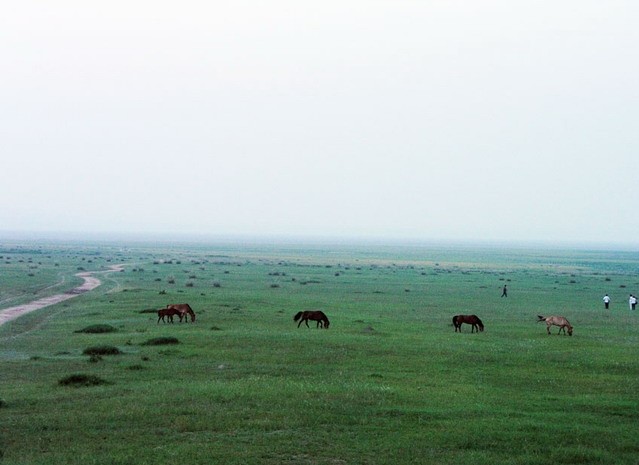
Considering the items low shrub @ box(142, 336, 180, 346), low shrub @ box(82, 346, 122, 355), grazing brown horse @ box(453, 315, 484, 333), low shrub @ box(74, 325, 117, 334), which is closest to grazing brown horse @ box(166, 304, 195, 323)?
low shrub @ box(74, 325, 117, 334)

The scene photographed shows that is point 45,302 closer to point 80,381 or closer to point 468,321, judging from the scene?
point 468,321

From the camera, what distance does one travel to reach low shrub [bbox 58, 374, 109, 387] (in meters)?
20.6

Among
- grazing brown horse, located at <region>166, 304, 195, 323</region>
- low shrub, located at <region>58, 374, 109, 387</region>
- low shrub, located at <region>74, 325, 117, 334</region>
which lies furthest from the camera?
grazing brown horse, located at <region>166, 304, 195, 323</region>

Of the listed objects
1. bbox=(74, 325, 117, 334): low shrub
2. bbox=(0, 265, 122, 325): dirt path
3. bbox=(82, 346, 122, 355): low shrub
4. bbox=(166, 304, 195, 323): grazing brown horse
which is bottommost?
bbox=(0, 265, 122, 325): dirt path

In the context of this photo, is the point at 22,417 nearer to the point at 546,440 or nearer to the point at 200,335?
the point at 546,440

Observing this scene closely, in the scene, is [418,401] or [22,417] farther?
[418,401]

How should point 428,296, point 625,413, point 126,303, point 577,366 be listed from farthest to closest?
point 428,296 < point 126,303 < point 577,366 < point 625,413

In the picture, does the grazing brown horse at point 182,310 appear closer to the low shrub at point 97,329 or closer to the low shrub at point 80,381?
the low shrub at point 97,329

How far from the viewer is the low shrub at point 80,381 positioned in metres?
20.6

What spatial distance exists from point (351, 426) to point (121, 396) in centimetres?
657

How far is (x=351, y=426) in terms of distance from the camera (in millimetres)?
16172

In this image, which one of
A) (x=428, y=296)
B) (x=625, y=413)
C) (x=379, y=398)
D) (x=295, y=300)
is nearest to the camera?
(x=625, y=413)

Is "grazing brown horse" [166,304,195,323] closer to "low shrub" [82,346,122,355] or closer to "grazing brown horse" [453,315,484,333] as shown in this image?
"low shrub" [82,346,122,355]

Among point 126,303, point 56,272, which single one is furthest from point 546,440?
point 56,272
